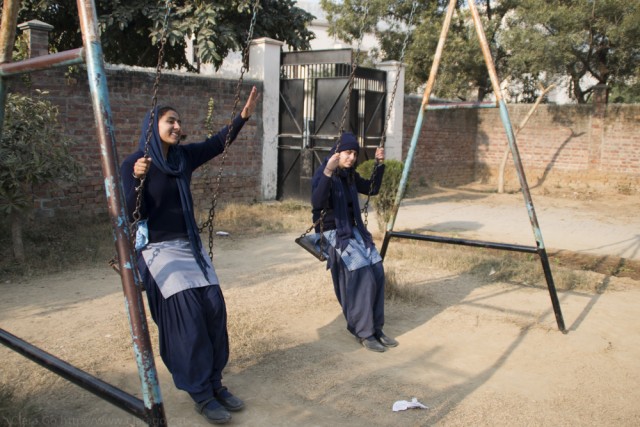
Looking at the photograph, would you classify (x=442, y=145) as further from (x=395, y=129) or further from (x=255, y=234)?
(x=255, y=234)

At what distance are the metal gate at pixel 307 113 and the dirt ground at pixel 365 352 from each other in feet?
14.2

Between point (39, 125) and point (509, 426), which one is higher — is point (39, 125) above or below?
above

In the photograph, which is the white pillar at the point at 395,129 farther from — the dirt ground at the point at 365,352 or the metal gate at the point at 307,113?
the dirt ground at the point at 365,352

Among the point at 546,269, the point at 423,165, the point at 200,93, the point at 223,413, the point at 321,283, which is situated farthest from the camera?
the point at 423,165

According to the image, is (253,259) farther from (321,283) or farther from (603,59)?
(603,59)

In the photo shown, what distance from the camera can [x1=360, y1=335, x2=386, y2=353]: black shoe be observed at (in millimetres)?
4090

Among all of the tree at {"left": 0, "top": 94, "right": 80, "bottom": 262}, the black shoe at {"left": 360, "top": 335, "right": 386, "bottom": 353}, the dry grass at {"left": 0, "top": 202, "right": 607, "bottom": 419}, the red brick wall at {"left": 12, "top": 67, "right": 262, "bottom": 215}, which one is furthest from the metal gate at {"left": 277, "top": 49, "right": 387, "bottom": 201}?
the black shoe at {"left": 360, "top": 335, "right": 386, "bottom": 353}

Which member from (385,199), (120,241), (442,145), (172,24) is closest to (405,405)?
(120,241)

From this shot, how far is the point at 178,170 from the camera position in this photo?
3.20 metres

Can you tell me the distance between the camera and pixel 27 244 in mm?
6762

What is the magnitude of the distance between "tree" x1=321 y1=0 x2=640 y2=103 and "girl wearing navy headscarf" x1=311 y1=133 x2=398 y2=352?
31.2 feet

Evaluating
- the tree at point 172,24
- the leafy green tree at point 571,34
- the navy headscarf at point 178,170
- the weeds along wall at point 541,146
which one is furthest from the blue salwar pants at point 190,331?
the leafy green tree at point 571,34

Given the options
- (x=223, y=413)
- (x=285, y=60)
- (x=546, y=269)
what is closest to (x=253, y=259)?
(x=546, y=269)

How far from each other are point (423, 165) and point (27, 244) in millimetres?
9887
